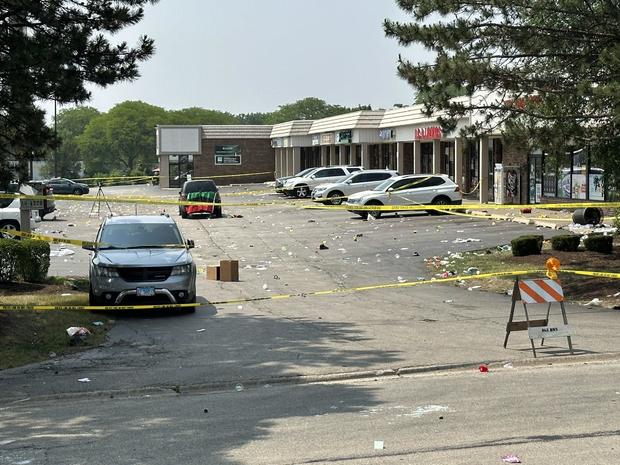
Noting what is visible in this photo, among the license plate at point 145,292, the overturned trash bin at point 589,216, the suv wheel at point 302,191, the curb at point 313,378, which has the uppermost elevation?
the suv wheel at point 302,191

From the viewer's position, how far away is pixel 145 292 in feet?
51.0

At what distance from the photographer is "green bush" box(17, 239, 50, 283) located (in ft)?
59.5

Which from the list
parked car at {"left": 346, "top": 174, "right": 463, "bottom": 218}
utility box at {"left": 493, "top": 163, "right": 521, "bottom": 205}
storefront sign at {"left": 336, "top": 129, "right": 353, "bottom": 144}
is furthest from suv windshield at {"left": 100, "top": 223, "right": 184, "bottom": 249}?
storefront sign at {"left": 336, "top": 129, "right": 353, "bottom": 144}

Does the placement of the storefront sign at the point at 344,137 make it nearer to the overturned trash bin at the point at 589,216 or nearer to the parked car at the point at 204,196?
the parked car at the point at 204,196

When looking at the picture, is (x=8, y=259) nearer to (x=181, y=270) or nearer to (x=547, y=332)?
(x=181, y=270)

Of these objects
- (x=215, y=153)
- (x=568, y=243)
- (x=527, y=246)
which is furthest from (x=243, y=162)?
(x=568, y=243)

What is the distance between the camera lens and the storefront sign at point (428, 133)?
46791mm

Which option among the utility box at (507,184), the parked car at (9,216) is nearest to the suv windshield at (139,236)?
the parked car at (9,216)

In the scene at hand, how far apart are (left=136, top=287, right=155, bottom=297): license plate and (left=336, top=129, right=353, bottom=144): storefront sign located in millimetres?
47265

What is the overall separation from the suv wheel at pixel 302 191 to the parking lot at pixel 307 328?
27400mm

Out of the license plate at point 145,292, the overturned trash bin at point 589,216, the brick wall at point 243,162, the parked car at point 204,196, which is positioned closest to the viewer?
the license plate at point 145,292

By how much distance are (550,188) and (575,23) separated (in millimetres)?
20573

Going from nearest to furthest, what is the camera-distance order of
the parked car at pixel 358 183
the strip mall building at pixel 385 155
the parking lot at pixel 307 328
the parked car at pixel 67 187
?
1. the parking lot at pixel 307 328
2. the strip mall building at pixel 385 155
3. the parked car at pixel 358 183
4. the parked car at pixel 67 187

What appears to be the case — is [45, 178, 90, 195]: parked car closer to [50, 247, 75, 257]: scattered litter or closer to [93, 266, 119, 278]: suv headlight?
[50, 247, 75, 257]: scattered litter
